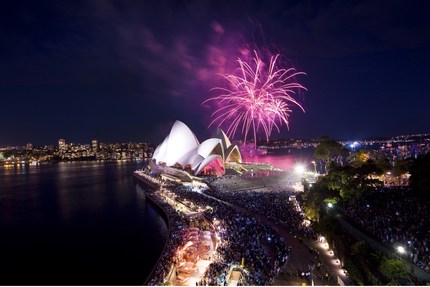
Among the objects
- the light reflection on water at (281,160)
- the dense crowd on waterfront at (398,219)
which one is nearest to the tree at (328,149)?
the dense crowd on waterfront at (398,219)

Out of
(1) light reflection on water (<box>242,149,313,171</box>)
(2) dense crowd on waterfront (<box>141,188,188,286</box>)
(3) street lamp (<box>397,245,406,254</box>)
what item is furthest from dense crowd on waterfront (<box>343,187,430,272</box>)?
(1) light reflection on water (<box>242,149,313,171</box>)

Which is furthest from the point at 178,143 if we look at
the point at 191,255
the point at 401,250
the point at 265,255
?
the point at 401,250

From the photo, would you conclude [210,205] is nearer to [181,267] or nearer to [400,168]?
[181,267]

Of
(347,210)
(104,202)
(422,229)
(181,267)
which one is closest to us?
(422,229)

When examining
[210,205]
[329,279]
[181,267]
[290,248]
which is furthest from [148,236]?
[329,279]

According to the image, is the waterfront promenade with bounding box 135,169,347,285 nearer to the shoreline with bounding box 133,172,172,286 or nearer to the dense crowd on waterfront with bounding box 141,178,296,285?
the dense crowd on waterfront with bounding box 141,178,296,285

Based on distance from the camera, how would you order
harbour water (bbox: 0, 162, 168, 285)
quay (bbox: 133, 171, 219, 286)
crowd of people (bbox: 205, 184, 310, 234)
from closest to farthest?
quay (bbox: 133, 171, 219, 286) → harbour water (bbox: 0, 162, 168, 285) → crowd of people (bbox: 205, 184, 310, 234)
